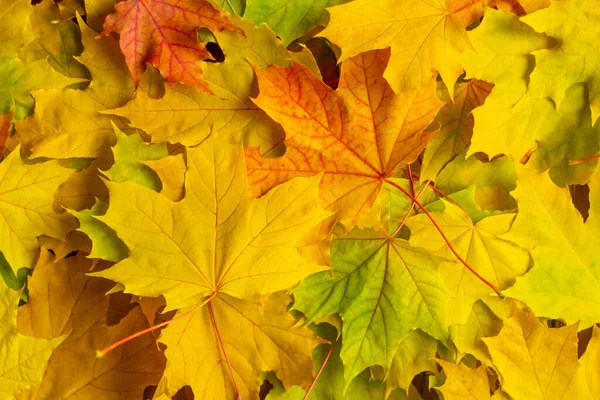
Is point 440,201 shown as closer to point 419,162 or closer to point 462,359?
point 419,162

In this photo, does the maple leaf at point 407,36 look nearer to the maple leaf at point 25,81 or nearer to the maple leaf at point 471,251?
the maple leaf at point 471,251

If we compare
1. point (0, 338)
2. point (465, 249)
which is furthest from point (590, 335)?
point (0, 338)

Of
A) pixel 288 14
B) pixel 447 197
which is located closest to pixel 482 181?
pixel 447 197

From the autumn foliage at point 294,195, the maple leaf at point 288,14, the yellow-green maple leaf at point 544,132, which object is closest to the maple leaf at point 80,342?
the autumn foliage at point 294,195

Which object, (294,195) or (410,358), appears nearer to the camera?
(294,195)

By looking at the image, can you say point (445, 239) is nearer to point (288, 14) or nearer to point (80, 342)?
point (288, 14)
